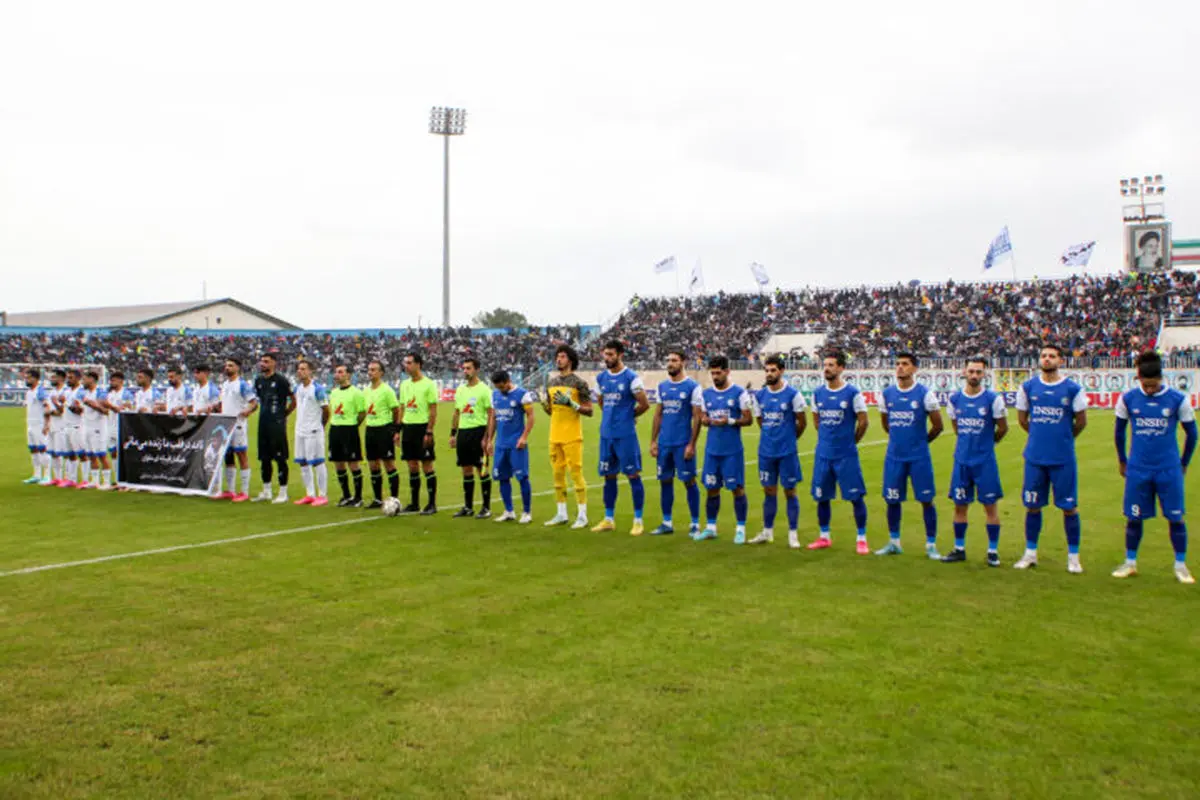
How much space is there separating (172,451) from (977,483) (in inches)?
501

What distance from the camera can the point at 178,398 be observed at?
17922 mm

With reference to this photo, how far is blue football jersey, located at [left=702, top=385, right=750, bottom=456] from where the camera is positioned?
36.8 ft

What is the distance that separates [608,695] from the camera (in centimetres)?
581

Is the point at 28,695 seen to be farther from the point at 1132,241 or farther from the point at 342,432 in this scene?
the point at 1132,241

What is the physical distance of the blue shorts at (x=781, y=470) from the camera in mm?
11023

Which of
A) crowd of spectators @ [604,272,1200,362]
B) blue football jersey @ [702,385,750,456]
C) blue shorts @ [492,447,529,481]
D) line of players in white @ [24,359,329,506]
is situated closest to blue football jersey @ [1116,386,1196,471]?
blue football jersey @ [702,385,750,456]

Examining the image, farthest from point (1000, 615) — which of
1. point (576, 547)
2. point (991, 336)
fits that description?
point (991, 336)

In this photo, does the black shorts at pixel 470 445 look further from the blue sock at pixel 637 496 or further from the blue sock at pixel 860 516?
the blue sock at pixel 860 516

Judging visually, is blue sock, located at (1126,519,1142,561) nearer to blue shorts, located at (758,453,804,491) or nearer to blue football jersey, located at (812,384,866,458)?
blue football jersey, located at (812,384,866,458)

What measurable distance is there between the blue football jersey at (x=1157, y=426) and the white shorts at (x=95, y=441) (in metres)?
16.3

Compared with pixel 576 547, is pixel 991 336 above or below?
above

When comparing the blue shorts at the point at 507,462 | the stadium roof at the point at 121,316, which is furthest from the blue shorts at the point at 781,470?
the stadium roof at the point at 121,316

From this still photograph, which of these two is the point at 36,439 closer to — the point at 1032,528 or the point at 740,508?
the point at 740,508

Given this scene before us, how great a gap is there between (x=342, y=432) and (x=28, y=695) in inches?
342
